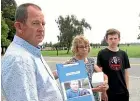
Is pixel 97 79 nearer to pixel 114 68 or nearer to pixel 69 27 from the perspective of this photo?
pixel 114 68

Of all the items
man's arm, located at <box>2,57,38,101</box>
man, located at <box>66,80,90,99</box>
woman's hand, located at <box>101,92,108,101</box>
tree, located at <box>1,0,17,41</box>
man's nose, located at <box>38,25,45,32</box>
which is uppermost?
tree, located at <box>1,0,17,41</box>

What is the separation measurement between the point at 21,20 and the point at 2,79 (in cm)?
44

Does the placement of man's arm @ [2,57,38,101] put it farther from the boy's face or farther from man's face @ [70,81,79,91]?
the boy's face

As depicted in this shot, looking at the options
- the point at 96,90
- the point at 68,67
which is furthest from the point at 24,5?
the point at 96,90

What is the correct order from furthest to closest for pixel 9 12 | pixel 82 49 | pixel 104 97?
1. pixel 9 12
2. pixel 104 97
3. pixel 82 49

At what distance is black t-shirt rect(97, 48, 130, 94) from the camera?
4.79m

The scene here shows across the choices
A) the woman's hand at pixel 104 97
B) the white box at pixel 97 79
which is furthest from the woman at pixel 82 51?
the woman's hand at pixel 104 97

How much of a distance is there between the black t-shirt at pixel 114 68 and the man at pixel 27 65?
2325mm

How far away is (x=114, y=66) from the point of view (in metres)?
4.78

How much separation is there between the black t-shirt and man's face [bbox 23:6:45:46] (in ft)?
7.88

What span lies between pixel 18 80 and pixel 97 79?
186cm

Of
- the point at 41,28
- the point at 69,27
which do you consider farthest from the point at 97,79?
the point at 69,27

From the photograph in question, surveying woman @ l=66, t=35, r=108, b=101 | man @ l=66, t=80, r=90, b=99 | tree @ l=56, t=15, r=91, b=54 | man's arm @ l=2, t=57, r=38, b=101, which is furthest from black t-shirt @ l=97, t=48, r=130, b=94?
tree @ l=56, t=15, r=91, b=54

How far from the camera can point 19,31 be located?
2.48 meters
